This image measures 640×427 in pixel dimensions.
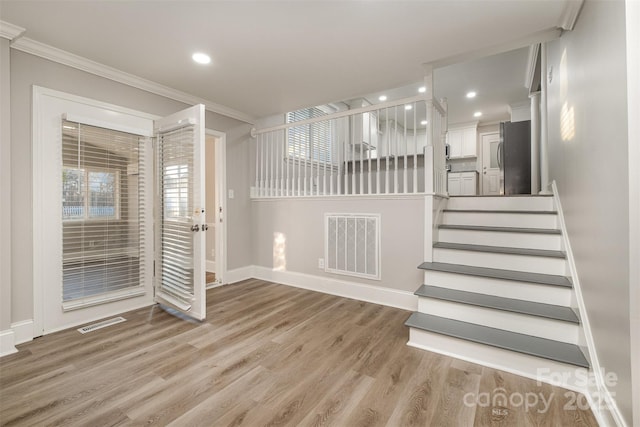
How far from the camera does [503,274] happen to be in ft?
7.50

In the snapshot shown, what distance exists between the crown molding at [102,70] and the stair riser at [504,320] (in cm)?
343

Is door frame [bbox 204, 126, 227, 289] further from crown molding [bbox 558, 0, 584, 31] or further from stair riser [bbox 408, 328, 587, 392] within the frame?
crown molding [bbox 558, 0, 584, 31]

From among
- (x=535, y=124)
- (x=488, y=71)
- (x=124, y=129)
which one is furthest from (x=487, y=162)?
(x=124, y=129)

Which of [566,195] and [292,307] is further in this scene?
[292,307]

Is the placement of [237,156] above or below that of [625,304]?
above

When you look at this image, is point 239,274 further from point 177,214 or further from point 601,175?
point 601,175

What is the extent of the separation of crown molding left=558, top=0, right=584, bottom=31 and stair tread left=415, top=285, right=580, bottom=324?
210cm

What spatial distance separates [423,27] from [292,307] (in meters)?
2.84

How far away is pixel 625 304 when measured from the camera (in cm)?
124

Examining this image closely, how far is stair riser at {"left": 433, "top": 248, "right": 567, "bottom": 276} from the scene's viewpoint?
2248mm

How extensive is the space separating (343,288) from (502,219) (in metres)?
1.90

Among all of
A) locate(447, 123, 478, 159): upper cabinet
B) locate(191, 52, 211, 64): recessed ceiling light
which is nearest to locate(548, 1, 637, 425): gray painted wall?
locate(191, 52, 211, 64): recessed ceiling light

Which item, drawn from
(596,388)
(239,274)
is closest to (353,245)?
(239,274)

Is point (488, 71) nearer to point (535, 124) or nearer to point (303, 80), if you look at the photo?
point (535, 124)
